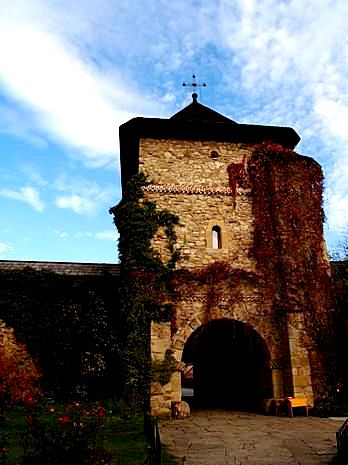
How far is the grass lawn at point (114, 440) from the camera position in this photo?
5.86 m

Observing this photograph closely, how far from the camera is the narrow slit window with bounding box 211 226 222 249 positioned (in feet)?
40.7

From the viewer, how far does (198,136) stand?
1348 cm

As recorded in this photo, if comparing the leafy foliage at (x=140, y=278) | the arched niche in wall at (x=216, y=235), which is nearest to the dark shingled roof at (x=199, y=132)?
the leafy foliage at (x=140, y=278)

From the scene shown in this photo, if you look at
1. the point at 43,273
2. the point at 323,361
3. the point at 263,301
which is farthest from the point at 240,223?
the point at 43,273

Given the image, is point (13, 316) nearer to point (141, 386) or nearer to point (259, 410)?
point (141, 386)

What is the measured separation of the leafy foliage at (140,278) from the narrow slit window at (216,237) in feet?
3.92

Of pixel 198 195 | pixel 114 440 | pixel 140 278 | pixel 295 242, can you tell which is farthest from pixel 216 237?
pixel 114 440

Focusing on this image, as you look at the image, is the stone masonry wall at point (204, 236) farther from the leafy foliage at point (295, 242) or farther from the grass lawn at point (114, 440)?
the grass lawn at point (114, 440)

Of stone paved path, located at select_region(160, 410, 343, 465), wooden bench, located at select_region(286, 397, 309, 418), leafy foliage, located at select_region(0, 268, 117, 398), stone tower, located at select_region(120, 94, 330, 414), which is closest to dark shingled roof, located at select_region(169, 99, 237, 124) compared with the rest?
stone tower, located at select_region(120, 94, 330, 414)

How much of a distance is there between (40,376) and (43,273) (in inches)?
116

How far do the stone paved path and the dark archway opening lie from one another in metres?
2.08

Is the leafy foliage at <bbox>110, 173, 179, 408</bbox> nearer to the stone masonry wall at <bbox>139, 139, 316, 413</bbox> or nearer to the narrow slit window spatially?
the stone masonry wall at <bbox>139, 139, 316, 413</bbox>

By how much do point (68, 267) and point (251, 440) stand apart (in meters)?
8.49

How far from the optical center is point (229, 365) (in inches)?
605
